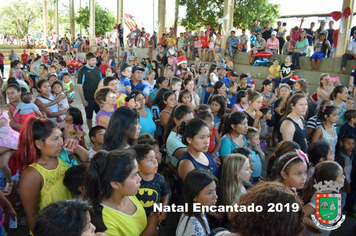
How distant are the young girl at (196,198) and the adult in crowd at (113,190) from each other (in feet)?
0.89

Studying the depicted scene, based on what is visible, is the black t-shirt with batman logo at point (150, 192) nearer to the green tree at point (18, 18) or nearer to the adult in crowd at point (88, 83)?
the adult in crowd at point (88, 83)

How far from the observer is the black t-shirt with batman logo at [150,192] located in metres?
2.20

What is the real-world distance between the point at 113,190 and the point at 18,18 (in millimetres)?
51763

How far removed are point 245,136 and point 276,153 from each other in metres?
0.69

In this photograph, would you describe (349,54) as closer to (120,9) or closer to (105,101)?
(105,101)

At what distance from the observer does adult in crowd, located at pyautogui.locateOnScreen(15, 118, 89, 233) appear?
1896 millimetres

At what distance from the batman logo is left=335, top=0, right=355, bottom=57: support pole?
10.0m

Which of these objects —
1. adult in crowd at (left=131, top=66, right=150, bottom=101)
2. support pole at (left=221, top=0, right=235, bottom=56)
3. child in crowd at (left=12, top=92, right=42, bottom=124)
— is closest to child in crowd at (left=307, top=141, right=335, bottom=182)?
adult in crowd at (left=131, top=66, right=150, bottom=101)

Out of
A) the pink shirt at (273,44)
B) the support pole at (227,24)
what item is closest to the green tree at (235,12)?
the support pole at (227,24)

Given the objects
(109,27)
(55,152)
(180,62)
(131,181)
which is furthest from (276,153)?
(109,27)

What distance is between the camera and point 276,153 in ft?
9.43

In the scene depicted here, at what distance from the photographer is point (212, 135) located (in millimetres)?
3594

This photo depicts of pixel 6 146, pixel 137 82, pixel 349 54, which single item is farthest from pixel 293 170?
pixel 349 54

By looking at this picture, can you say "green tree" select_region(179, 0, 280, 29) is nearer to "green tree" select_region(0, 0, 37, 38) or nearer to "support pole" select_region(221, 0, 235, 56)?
"support pole" select_region(221, 0, 235, 56)
